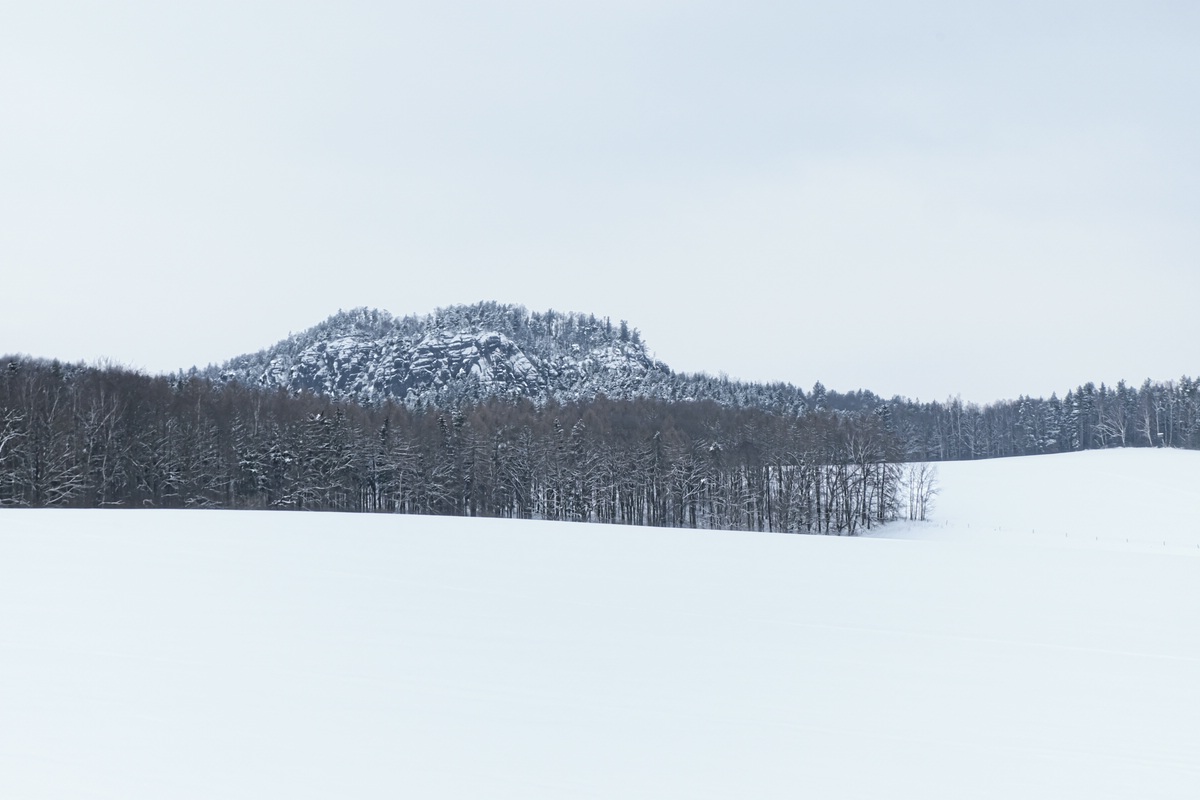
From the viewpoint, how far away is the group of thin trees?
174 feet

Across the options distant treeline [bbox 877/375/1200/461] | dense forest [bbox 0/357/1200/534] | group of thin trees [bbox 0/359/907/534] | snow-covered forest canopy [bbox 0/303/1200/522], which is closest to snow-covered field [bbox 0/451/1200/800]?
snow-covered forest canopy [bbox 0/303/1200/522]

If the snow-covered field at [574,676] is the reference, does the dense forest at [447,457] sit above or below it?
above

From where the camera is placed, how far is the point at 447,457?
221ft

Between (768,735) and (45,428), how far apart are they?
53.1 meters

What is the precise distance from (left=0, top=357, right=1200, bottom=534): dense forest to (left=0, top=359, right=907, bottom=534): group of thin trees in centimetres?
15

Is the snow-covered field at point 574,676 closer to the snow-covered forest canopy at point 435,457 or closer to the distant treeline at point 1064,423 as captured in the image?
the snow-covered forest canopy at point 435,457

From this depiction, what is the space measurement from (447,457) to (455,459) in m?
0.76

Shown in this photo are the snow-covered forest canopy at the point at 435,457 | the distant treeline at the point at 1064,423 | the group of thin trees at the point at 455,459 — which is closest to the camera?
the snow-covered forest canopy at the point at 435,457

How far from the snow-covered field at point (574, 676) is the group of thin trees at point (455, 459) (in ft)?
127

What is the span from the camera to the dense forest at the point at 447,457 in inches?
2020

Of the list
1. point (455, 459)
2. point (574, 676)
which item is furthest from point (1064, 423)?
point (574, 676)

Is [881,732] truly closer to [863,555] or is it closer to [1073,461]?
[863,555]

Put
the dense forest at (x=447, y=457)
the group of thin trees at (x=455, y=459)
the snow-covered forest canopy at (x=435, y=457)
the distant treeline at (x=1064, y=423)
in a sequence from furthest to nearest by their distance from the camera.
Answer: the distant treeline at (x=1064, y=423) < the group of thin trees at (x=455, y=459) < the dense forest at (x=447, y=457) < the snow-covered forest canopy at (x=435, y=457)

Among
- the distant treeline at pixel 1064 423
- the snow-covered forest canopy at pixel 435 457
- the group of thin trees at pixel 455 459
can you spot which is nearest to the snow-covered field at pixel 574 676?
the snow-covered forest canopy at pixel 435 457
